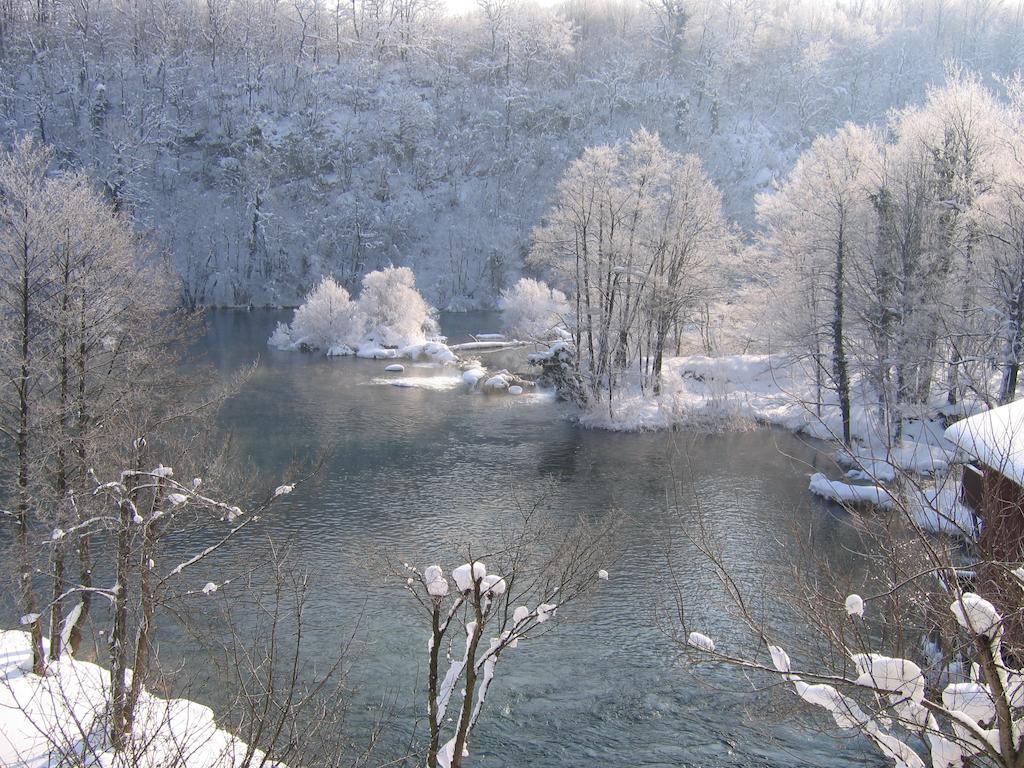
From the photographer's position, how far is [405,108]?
84.1 m

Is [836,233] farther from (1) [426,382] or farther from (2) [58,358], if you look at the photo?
(2) [58,358]

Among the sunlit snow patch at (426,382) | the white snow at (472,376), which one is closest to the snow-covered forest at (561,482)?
the sunlit snow patch at (426,382)

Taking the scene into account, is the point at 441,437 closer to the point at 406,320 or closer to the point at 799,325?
the point at 799,325

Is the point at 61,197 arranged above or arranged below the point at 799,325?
above

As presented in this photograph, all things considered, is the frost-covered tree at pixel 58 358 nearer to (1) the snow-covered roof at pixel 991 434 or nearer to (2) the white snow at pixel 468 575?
(2) the white snow at pixel 468 575

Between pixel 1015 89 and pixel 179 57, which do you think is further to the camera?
pixel 179 57

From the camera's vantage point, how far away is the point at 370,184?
82312 mm

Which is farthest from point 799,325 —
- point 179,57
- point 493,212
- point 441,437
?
point 179,57

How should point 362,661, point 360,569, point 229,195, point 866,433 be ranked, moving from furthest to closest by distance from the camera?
point 229,195 → point 866,433 → point 360,569 → point 362,661

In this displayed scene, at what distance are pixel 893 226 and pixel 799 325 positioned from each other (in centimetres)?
422

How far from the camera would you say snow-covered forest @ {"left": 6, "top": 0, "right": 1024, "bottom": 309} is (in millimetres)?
76312

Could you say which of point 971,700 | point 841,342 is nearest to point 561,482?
point 841,342

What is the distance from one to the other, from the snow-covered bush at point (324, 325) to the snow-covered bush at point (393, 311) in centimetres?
165

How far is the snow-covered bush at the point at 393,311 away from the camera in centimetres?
4944
